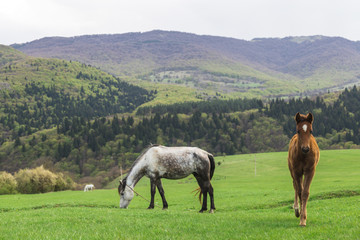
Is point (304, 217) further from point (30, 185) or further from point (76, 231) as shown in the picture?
point (30, 185)

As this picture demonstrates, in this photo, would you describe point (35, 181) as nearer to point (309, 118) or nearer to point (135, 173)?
point (135, 173)

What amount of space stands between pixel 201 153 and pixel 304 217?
9.04 meters

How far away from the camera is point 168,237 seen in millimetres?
11477

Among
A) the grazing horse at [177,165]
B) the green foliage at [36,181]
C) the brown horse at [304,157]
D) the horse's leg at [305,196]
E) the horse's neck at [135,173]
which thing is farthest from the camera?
the green foliage at [36,181]

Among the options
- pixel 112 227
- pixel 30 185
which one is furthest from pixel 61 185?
pixel 112 227

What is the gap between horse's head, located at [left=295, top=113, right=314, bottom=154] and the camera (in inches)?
479

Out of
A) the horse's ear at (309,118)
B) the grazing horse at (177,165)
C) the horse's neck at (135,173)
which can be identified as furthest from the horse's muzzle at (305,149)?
the horse's neck at (135,173)

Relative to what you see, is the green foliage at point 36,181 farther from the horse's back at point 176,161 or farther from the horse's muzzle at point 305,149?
the horse's muzzle at point 305,149

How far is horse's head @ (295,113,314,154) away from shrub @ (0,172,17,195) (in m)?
82.1

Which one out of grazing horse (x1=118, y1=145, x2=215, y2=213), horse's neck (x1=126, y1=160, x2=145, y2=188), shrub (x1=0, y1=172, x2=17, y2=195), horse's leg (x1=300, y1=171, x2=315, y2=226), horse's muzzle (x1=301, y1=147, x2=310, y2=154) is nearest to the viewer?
horse's muzzle (x1=301, y1=147, x2=310, y2=154)

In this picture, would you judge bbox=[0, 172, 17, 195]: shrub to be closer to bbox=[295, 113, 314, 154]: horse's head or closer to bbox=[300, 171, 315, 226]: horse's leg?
bbox=[300, 171, 315, 226]: horse's leg

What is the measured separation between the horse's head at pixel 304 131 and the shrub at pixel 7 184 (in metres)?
82.1

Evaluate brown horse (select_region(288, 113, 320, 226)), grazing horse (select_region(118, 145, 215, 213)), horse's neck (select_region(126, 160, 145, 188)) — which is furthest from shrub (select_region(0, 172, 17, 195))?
brown horse (select_region(288, 113, 320, 226))

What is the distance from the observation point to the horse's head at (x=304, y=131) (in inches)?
479
